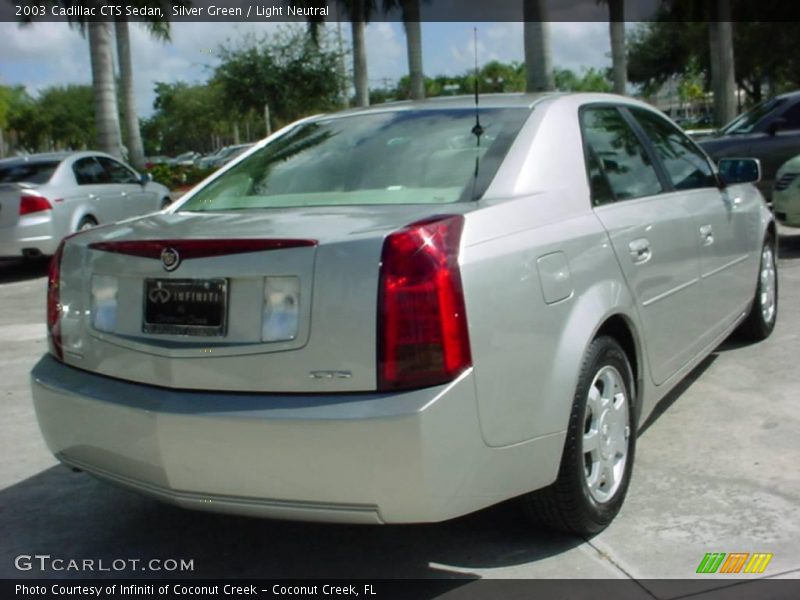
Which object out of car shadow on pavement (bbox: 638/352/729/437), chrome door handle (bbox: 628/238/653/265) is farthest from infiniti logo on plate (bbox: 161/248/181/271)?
car shadow on pavement (bbox: 638/352/729/437)

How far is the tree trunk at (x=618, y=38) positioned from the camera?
2572 cm

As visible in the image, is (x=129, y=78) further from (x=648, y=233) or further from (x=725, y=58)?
(x=648, y=233)

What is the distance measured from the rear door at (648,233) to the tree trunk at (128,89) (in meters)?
19.8

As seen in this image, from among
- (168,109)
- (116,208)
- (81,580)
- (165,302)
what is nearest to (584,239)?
(165,302)

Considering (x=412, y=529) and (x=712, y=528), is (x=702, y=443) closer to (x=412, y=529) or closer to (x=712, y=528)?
(x=712, y=528)

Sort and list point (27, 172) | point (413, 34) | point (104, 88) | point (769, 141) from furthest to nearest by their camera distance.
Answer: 1. point (413, 34)
2. point (104, 88)
3. point (769, 141)
4. point (27, 172)

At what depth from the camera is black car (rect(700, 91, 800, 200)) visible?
A: 11.8 metres

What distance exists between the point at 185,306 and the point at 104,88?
56.9ft

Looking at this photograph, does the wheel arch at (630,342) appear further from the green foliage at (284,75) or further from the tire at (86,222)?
the green foliage at (284,75)

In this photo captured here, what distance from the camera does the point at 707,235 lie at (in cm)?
471

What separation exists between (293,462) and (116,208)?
10426mm

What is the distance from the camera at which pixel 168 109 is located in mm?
76688

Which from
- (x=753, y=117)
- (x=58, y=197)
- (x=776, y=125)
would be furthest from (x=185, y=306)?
(x=753, y=117)

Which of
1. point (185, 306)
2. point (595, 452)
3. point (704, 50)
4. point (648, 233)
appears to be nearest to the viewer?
point (185, 306)
